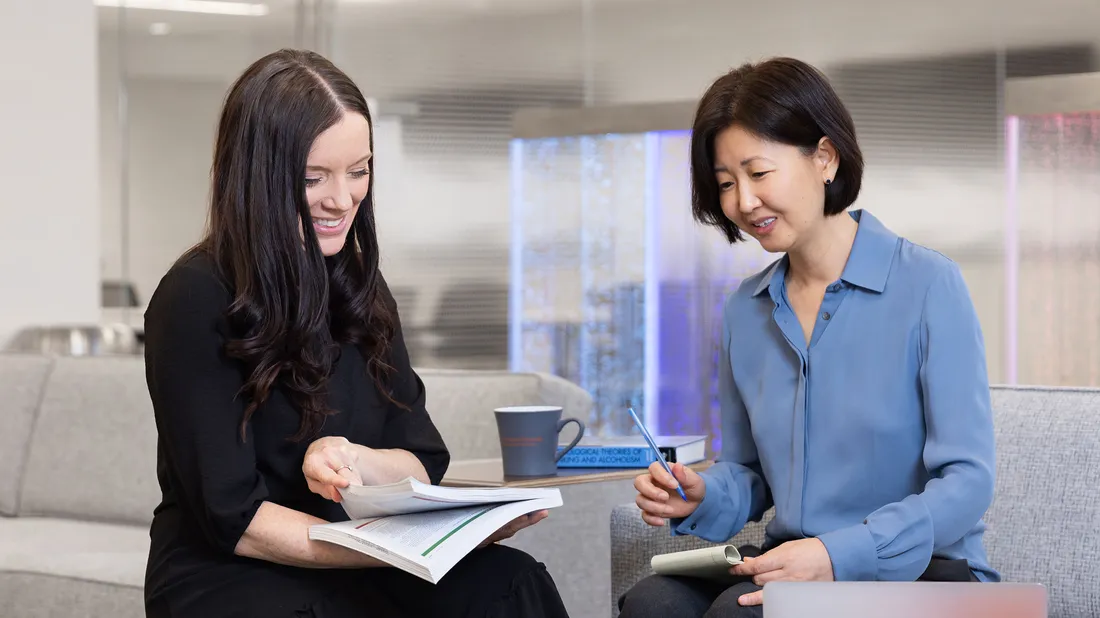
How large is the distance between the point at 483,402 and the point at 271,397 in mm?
1196

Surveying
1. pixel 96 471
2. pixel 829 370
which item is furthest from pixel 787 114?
pixel 96 471

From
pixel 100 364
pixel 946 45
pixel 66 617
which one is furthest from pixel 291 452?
pixel 946 45

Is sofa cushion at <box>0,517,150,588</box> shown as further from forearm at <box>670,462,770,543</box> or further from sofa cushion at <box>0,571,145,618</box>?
forearm at <box>670,462,770,543</box>

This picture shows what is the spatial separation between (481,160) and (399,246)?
48cm

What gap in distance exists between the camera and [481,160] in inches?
190

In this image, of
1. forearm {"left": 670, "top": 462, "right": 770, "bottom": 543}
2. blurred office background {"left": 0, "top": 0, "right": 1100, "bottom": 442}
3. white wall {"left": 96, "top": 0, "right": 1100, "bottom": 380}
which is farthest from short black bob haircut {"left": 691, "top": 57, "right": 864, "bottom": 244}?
white wall {"left": 96, "top": 0, "right": 1100, "bottom": 380}

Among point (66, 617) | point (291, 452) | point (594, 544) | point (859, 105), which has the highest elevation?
point (859, 105)

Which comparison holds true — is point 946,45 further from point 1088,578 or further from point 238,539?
point 238,539

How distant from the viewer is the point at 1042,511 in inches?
71.0

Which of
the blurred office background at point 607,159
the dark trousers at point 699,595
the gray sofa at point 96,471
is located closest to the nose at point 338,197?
the dark trousers at point 699,595

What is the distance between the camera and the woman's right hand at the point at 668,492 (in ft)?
4.91

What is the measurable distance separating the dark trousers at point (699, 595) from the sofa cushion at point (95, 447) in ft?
5.59

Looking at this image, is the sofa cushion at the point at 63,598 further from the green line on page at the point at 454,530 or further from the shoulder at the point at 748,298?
the shoulder at the point at 748,298

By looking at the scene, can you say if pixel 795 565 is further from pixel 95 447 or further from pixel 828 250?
pixel 95 447
